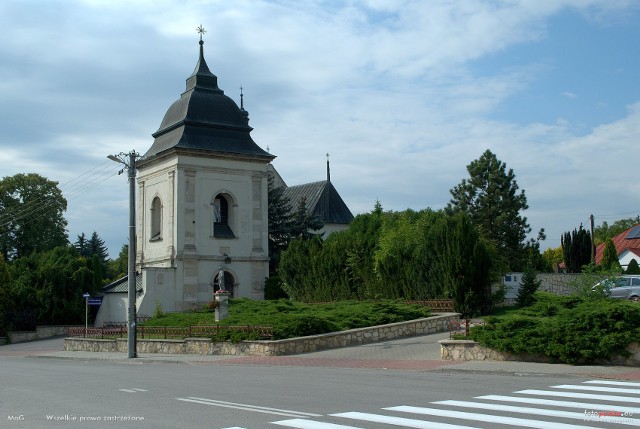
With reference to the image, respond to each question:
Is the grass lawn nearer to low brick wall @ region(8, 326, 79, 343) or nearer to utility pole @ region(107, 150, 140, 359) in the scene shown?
utility pole @ region(107, 150, 140, 359)

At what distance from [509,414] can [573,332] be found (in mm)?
8163

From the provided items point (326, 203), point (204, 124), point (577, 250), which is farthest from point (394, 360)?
point (326, 203)

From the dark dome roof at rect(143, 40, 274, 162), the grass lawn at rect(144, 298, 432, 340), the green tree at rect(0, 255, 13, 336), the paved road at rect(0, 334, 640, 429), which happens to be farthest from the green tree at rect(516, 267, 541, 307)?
the green tree at rect(0, 255, 13, 336)

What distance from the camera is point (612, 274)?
20906 millimetres

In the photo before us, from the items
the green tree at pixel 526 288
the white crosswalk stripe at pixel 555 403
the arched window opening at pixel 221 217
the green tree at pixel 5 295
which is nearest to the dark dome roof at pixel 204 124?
the arched window opening at pixel 221 217

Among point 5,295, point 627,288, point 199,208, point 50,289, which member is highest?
point 199,208

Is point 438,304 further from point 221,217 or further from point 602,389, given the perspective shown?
point 221,217

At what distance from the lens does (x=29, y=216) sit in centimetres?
6738

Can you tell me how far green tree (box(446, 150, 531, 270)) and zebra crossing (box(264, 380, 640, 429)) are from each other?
43303 mm

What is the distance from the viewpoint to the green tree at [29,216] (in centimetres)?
6675

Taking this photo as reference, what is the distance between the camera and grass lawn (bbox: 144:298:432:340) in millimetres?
26547

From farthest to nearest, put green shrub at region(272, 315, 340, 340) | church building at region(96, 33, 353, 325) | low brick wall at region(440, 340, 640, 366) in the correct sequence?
church building at region(96, 33, 353, 325)
green shrub at region(272, 315, 340, 340)
low brick wall at region(440, 340, 640, 366)

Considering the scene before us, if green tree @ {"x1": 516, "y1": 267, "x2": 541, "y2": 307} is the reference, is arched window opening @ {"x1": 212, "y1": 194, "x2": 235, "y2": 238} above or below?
above

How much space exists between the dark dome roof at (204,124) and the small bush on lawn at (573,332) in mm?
30572
